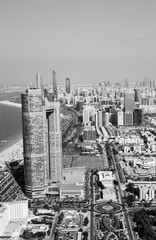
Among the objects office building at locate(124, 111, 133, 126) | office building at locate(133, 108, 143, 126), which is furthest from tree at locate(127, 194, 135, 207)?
office building at locate(133, 108, 143, 126)

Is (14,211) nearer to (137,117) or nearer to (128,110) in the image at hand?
(137,117)

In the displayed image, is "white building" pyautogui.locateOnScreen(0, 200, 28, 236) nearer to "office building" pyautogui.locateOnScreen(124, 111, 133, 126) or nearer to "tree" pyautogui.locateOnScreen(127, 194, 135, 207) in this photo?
"tree" pyautogui.locateOnScreen(127, 194, 135, 207)

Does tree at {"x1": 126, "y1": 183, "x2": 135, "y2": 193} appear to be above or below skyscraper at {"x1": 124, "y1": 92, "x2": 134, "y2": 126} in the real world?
below

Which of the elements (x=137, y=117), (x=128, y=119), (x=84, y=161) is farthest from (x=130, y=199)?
(x=137, y=117)

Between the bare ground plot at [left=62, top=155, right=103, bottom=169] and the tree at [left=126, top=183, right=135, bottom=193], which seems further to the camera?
the bare ground plot at [left=62, top=155, right=103, bottom=169]

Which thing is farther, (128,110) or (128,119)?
(128,110)

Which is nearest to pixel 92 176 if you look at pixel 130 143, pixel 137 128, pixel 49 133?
pixel 49 133

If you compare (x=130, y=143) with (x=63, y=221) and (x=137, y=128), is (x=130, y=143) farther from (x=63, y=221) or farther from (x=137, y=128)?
(x=63, y=221)

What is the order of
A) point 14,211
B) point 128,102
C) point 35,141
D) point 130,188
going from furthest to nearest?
point 128,102 < point 130,188 < point 35,141 < point 14,211
